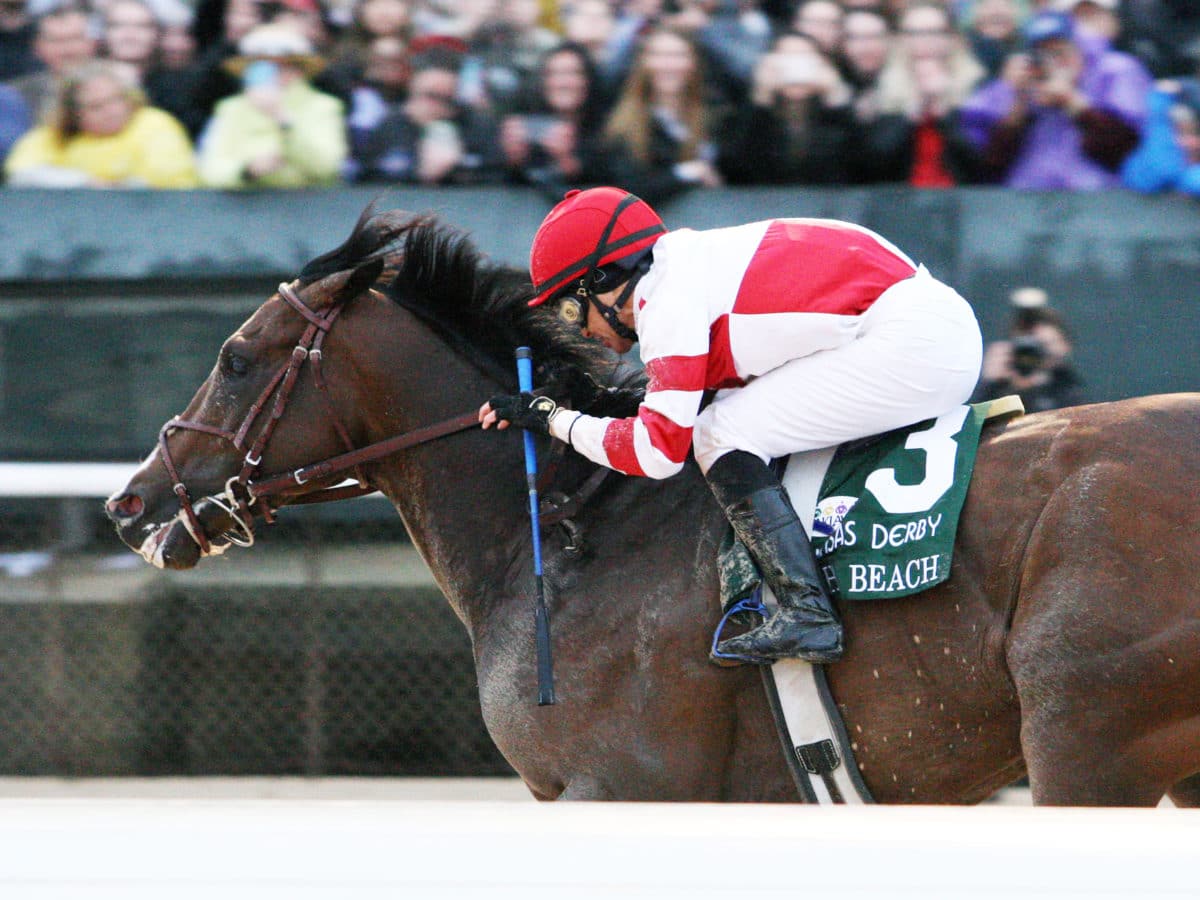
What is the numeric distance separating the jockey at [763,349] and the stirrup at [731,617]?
0.9 inches

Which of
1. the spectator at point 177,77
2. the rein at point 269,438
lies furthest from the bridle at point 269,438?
the spectator at point 177,77

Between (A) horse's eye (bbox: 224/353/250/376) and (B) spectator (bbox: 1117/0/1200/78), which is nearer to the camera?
(A) horse's eye (bbox: 224/353/250/376)

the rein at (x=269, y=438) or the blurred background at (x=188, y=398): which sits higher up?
the rein at (x=269, y=438)

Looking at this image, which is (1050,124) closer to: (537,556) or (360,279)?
(360,279)

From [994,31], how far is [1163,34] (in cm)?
75

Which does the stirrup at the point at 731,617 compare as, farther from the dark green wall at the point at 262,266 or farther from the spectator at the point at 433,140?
the spectator at the point at 433,140

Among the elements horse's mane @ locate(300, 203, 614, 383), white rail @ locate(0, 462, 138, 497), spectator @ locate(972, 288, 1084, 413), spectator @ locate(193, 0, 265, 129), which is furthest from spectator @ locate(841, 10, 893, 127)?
white rail @ locate(0, 462, 138, 497)

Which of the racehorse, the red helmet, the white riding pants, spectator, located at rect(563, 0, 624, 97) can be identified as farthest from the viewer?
spectator, located at rect(563, 0, 624, 97)

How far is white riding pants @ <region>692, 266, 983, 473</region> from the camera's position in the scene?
3.13 metres

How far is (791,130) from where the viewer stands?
18.4 ft

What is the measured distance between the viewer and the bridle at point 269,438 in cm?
362

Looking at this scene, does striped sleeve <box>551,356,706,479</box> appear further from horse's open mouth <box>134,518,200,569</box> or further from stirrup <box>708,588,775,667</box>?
horse's open mouth <box>134,518,200,569</box>

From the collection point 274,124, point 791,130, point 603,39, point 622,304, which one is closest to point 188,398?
point 274,124

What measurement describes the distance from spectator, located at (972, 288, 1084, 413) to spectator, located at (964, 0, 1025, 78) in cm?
122
